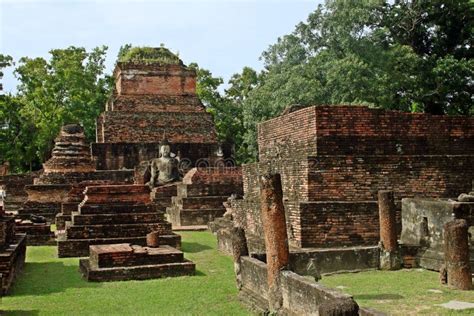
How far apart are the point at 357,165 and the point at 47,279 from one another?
18.4ft

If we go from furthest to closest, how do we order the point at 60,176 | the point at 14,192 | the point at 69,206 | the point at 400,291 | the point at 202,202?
the point at 14,192 < the point at 60,176 < the point at 202,202 < the point at 69,206 < the point at 400,291

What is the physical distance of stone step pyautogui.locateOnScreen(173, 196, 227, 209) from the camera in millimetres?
18734

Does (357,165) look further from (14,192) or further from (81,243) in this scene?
(14,192)

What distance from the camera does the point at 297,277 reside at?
20.6ft

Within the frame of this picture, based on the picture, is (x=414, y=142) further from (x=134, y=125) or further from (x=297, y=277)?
(x=134, y=125)

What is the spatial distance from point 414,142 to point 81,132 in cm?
1417

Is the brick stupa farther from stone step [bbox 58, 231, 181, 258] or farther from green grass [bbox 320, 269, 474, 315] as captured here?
green grass [bbox 320, 269, 474, 315]

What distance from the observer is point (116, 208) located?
12.6 meters

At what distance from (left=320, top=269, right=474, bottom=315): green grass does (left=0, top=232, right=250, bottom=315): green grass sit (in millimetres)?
1462

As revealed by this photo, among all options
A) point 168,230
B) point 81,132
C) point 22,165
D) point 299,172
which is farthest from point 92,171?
point 22,165

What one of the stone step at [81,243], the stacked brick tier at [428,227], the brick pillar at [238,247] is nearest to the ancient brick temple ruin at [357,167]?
the stacked brick tier at [428,227]

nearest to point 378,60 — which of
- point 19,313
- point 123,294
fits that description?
point 123,294

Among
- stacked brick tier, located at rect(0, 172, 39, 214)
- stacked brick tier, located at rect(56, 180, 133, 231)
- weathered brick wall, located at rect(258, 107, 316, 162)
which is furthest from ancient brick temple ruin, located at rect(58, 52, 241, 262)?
weathered brick wall, located at rect(258, 107, 316, 162)

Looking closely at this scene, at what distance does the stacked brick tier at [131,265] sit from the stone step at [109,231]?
2.10 meters
